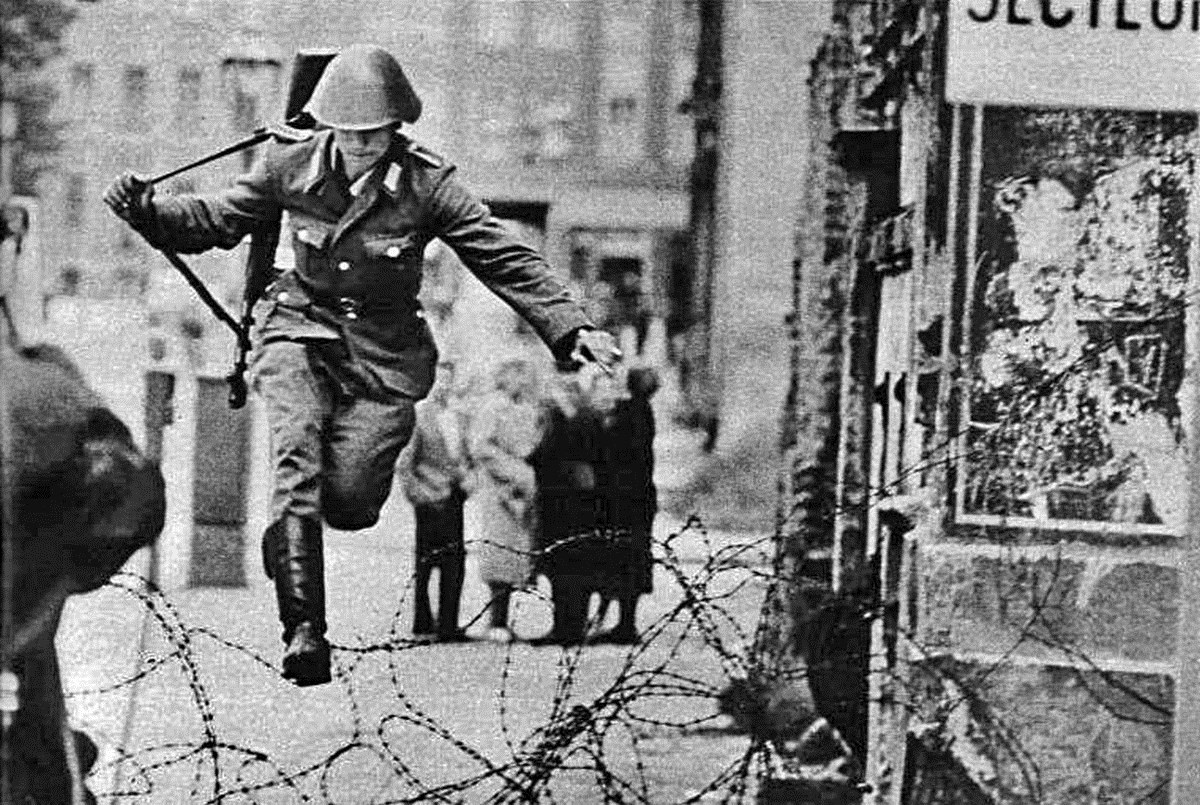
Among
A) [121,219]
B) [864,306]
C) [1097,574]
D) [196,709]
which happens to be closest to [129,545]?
[196,709]

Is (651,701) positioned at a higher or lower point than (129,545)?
lower

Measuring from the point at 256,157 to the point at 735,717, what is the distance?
200 cm

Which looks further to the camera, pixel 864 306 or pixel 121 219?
pixel 864 306

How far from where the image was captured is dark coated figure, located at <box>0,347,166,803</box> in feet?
18.3

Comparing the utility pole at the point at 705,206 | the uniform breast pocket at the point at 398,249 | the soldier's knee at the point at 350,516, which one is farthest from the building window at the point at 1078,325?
the soldier's knee at the point at 350,516

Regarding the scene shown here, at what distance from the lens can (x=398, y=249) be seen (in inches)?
227

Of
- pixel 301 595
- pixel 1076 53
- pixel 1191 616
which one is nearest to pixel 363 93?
pixel 301 595

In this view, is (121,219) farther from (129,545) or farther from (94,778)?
(94,778)

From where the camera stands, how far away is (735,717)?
5922 millimetres

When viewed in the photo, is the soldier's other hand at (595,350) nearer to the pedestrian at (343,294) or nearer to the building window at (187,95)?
the pedestrian at (343,294)

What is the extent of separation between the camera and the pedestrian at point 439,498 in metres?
5.80

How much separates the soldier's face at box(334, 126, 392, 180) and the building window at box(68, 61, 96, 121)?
65cm

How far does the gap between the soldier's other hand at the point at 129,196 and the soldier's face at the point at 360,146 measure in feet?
1.69

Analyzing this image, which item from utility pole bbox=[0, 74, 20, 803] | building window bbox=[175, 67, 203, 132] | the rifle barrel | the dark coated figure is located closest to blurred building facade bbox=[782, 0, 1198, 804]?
the rifle barrel
